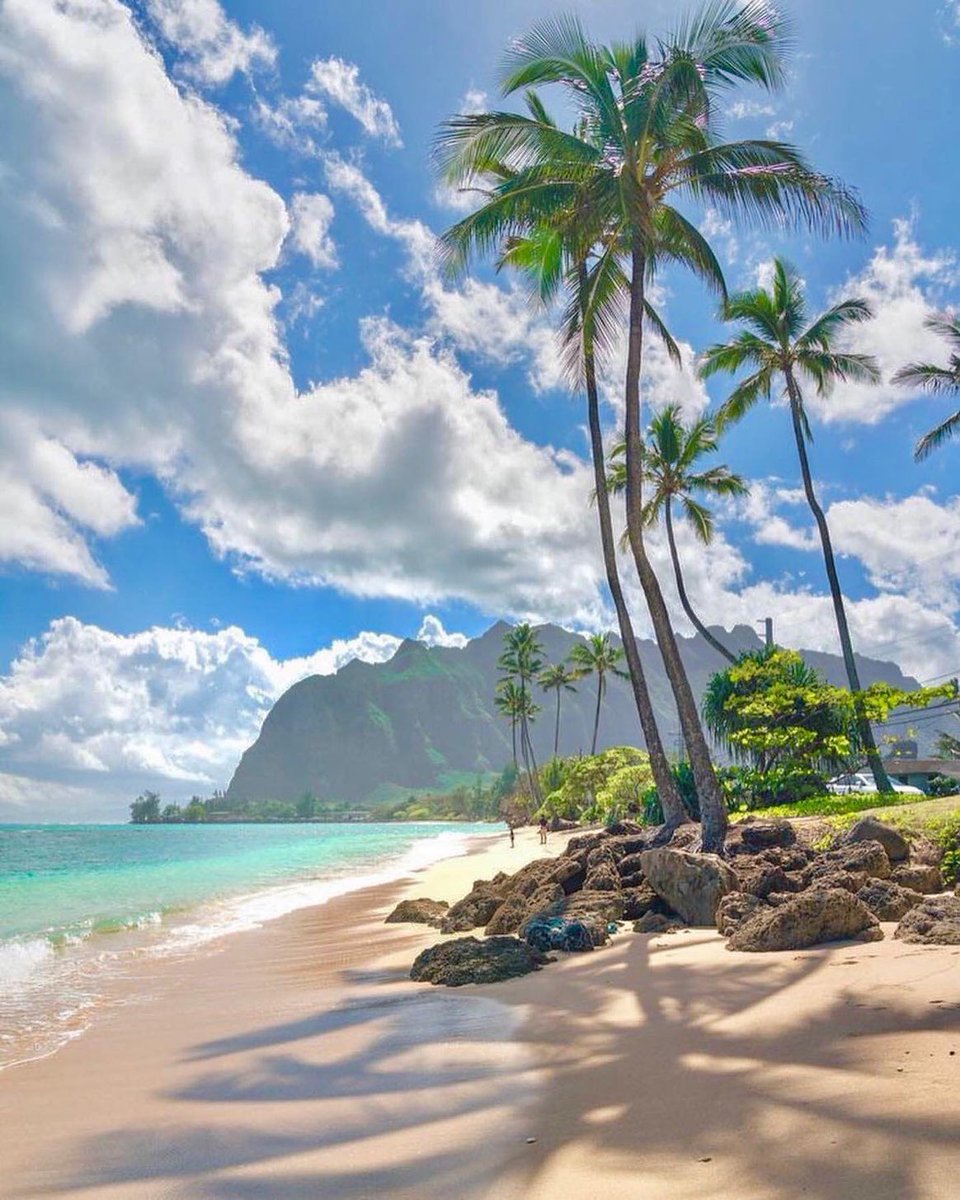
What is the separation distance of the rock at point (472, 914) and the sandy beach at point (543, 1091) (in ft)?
13.1

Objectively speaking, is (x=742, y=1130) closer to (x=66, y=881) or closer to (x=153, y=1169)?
(x=153, y=1169)

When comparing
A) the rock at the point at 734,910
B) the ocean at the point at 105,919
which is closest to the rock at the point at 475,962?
the rock at the point at 734,910

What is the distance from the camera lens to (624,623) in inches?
628

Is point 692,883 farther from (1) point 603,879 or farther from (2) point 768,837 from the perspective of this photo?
(2) point 768,837

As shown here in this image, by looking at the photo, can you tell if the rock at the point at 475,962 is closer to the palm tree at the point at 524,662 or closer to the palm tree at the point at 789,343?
the palm tree at the point at 789,343

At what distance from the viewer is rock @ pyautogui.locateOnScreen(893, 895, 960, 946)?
5820mm

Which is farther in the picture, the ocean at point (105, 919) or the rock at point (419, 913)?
the rock at point (419, 913)

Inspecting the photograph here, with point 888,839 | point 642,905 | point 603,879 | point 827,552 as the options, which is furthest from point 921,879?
point 827,552

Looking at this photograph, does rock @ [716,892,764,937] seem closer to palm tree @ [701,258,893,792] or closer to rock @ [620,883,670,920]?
rock @ [620,883,670,920]

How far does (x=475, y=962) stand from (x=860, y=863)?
4.23 metres

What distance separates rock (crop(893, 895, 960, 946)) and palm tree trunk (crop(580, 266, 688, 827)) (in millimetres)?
8252

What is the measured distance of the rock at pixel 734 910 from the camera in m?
7.73

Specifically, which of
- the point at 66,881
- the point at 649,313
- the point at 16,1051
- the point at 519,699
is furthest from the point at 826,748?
the point at 519,699

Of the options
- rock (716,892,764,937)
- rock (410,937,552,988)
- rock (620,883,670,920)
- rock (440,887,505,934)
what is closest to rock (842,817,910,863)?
rock (716,892,764,937)
